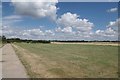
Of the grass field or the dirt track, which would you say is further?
the grass field

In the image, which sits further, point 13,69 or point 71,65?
A: point 71,65

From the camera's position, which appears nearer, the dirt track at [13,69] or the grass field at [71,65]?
the dirt track at [13,69]

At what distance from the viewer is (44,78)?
42.8ft

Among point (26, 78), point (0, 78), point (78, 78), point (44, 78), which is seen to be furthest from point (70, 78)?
point (0, 78)

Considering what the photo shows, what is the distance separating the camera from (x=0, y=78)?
12.9 meters

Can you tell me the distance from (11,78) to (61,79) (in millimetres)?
2369

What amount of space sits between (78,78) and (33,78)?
88.5 inches

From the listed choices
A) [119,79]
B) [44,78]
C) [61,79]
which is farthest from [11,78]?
[119,79]

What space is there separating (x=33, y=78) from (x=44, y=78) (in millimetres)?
594

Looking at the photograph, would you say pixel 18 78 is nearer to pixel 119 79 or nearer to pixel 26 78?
pixel 26 78

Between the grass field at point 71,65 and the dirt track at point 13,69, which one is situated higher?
the dirt track at point 13,69

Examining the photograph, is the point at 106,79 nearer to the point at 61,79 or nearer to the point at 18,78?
the point at 61,79

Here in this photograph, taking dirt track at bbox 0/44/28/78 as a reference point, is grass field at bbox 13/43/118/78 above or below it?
below

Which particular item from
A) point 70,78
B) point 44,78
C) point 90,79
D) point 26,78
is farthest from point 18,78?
point 90,79
